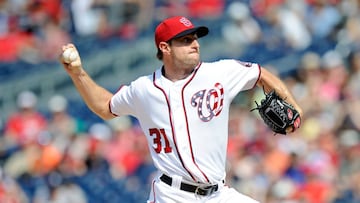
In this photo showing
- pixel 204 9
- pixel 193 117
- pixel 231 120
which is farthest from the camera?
pixel 204 9

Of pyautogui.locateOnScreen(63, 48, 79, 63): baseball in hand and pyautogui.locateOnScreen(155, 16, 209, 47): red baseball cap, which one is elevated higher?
pyautogui.locateOnScreen(155, 16, 209, 47): red baseball cap

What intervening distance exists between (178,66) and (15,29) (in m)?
7.13

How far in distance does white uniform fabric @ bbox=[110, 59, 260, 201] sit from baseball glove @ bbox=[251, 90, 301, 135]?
174 mm

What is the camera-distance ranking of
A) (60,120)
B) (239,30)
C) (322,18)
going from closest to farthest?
(60,120), (239,30), (322,18)

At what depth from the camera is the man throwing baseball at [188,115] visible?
5.96 meters


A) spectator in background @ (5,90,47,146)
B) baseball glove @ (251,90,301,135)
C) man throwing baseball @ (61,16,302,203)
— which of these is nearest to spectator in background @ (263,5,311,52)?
spectator in background @ (5,90,47,146)

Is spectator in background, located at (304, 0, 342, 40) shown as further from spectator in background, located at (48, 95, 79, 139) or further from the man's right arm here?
the man's right arm

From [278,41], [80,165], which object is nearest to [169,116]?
[80,165]

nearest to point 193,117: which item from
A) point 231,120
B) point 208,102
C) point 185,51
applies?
point 208,102

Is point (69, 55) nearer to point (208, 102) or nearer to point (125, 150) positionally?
point (208, 102)

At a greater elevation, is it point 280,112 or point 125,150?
point 280,112

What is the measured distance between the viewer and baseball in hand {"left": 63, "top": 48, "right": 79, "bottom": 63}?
6.21m

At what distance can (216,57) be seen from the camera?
1289cm

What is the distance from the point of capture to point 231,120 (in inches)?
463
